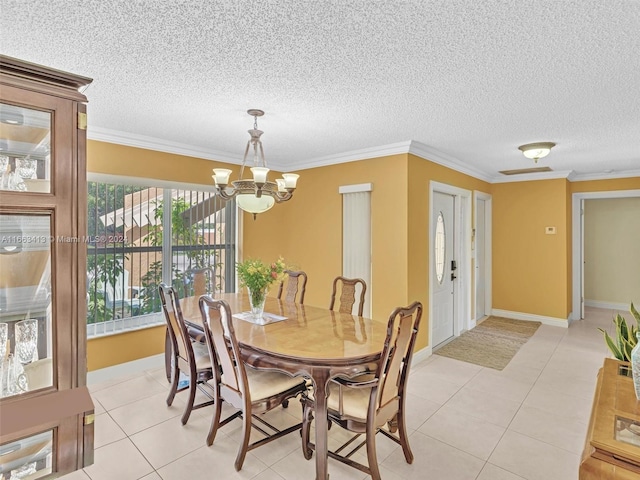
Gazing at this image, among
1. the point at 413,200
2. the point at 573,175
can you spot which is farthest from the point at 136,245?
the point at 573,175

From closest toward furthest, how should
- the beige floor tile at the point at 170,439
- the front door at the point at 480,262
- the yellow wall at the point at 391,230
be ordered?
the beige floor tile at the point at 170,439, the yellow wall at the point at 391,230, the front door at the point at 480,262

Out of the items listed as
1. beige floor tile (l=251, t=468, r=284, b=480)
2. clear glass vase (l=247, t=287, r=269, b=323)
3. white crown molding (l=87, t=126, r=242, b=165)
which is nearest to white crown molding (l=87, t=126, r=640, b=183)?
white crown molding (l=87, t=126, r=242, b=165)

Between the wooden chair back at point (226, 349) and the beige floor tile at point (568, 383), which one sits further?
the beige floor tile at point (568, 383)

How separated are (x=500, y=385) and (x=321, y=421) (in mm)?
2322

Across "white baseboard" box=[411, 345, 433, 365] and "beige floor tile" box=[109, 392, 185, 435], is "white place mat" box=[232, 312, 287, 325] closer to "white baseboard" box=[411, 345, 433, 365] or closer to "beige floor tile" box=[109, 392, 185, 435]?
"beige floor tile" box=[109, 392, 185, 435]

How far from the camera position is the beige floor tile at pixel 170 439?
2336mm

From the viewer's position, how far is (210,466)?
2.24m

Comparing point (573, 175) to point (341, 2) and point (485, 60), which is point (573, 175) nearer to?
point (485, 60)

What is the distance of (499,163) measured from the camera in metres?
4.95

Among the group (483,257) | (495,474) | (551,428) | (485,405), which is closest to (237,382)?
(495,474)

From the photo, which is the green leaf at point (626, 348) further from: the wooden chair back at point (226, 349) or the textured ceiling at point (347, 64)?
the wooden chair back at point (226, 349)

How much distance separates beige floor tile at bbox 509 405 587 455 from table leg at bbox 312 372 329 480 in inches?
64.1

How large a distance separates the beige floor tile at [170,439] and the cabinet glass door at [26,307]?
4.69 ft

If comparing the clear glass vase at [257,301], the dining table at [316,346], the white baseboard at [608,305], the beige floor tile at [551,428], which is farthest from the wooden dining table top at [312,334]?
the white baseboard at [608,305]
